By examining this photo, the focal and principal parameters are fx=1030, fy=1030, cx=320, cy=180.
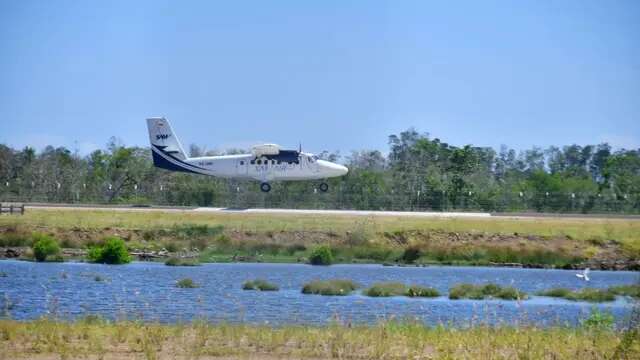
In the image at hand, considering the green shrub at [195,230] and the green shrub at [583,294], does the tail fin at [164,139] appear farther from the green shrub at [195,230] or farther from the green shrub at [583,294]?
the green shrub at [583,294]

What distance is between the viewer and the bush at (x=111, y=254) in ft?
133

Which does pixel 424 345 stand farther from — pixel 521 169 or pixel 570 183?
pixel 521 169

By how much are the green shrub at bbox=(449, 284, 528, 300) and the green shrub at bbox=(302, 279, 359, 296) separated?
3.12 meters

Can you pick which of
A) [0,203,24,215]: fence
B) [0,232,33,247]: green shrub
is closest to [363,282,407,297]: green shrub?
[0,232,33,247]: green shrub

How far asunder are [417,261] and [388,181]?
33.4 metres

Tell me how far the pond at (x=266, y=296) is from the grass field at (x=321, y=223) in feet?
26.0

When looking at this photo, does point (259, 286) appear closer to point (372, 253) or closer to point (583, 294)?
point (583, 294)

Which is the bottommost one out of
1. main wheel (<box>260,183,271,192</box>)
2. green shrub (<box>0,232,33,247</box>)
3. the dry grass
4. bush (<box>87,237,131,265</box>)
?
bush (<box>87,237,131,265</box>)

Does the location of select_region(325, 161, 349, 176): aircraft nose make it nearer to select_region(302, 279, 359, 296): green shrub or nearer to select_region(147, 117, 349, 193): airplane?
select_region(147, 117, 349, 193): airplane

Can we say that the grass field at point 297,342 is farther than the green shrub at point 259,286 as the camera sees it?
No

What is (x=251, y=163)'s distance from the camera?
2544 inches

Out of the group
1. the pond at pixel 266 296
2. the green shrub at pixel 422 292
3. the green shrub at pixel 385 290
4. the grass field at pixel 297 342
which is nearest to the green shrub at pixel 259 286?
the pond at pixel 266 296

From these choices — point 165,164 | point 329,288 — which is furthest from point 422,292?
point 165,164

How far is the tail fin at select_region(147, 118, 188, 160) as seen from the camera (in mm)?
65938
